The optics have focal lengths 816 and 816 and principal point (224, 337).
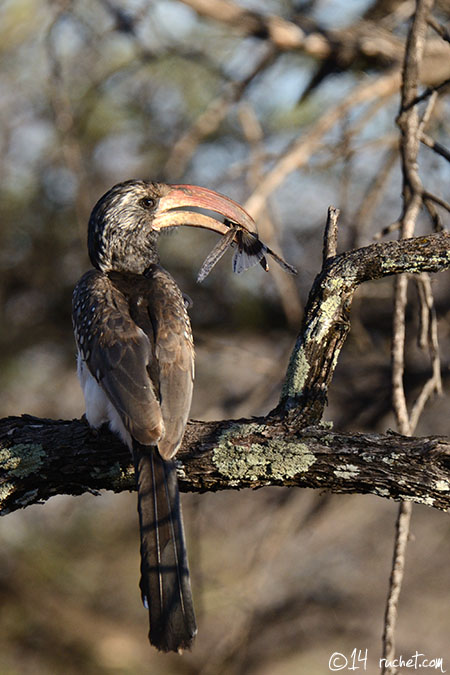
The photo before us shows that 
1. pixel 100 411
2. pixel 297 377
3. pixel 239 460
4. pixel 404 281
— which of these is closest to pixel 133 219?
pixel 100 411

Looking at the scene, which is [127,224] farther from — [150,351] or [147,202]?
[150,351]

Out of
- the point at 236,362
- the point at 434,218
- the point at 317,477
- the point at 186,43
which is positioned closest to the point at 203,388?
the point at 236,362

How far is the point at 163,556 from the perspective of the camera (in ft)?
8.00

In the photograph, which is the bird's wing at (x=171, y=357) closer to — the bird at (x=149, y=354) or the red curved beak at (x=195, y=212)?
the bird at (x=149, y=354)

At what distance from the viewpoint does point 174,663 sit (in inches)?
253

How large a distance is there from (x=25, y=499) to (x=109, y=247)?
1303 millimetres

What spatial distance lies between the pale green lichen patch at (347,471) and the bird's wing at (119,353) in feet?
1.91

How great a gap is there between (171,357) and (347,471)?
0.83m

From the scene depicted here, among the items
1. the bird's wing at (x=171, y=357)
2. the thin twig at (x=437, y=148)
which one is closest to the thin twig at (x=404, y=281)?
the thin twig at (x=437, y=148)

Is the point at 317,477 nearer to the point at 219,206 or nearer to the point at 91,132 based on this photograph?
the point at 219,206

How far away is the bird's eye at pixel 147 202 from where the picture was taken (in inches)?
141

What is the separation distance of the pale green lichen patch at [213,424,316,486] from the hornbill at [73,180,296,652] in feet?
0.54

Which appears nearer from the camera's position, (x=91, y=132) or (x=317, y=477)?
(x=317, y=477)

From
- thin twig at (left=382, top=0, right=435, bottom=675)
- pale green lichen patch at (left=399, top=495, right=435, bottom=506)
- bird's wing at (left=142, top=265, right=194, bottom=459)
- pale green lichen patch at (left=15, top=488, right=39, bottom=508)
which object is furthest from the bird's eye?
pale green lichen patch at (left=399, top=495, right=435, bottom=506)
